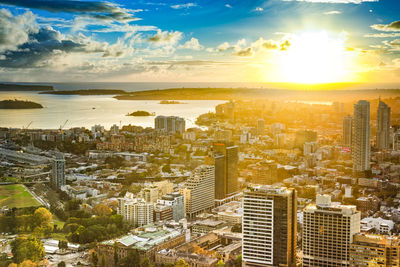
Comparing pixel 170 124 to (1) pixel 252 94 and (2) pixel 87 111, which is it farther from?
(1) pixel 252 94

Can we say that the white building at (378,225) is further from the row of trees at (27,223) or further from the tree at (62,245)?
the row of trees at (27,223)

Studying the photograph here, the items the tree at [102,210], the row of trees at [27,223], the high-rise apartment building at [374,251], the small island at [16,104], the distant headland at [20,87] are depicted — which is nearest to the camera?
the high-rise apartment building at [374,251]

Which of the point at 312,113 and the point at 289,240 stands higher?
the point at 312,113

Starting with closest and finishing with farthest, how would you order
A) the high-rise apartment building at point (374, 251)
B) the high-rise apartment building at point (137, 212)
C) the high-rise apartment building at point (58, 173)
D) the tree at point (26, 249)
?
the high-rise apartment building at point (374, 251) < the tree at point (26, 249) < the high-rise apartment building at point (137, 212) < the high-rise apartment building at point (58, 173)

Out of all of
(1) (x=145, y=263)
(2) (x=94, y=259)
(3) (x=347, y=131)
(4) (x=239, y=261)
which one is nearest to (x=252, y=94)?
(3) (x=347, y=131)

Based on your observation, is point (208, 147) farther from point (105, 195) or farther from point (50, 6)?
point (50, 6)

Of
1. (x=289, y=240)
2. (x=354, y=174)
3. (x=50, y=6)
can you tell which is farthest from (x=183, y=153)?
(x=289, y=240)

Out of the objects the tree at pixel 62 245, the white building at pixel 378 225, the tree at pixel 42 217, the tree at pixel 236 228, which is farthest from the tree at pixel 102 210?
the white building at pixel 378 225
